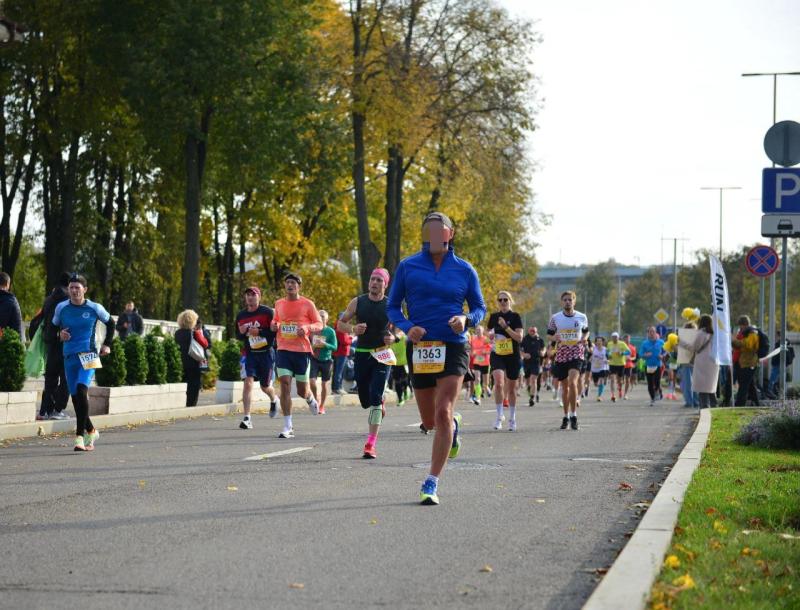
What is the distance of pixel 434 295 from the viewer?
9891mm

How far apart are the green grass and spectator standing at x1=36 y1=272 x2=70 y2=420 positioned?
8982 mm

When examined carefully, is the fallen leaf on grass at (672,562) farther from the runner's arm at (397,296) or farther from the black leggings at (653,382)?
the black leggings at (653,382)

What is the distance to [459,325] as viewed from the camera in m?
9.59

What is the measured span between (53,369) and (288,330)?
3.19 meters

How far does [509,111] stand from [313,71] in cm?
672

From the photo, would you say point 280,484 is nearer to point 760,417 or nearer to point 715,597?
point 715,597

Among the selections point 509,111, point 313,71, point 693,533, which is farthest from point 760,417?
point 509,111

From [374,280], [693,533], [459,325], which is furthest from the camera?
[374,280]

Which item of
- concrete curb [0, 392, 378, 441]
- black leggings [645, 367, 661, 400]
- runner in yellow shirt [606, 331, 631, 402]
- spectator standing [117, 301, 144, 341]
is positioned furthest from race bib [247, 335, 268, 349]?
runner in yellow shirt [606, 331, 631, 402]

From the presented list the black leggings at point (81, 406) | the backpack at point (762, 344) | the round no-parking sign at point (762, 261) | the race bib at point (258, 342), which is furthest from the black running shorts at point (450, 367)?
the backpack at point (762, 344)

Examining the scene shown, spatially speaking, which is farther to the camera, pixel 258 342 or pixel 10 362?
pixel 258 342

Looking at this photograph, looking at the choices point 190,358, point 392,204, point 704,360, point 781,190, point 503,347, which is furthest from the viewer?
point 392,204

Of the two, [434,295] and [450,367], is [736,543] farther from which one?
[434,295]

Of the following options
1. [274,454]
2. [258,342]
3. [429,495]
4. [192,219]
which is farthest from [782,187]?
[192,219]
